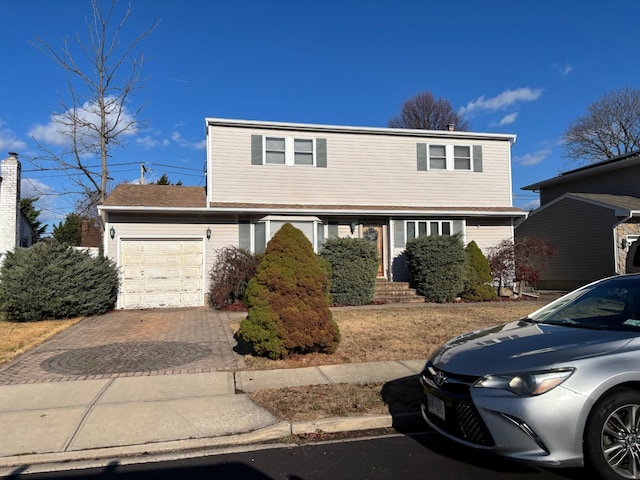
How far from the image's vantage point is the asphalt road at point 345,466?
3.73 metres

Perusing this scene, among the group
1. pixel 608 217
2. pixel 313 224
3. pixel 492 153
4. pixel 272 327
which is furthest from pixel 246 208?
pixel 608 217

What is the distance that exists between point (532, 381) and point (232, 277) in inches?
449

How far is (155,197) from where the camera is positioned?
611 inches

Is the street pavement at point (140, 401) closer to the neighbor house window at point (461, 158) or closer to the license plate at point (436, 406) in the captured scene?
the license plate at point (436, 406)

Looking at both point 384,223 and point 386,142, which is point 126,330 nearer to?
point 384,223

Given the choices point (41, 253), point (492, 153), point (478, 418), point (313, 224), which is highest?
point (492, 153)

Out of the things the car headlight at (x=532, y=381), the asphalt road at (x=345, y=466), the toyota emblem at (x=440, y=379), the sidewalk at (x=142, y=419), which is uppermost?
the car headlight at (x=532, y=381)

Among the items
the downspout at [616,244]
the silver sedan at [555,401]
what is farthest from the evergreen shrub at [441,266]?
the silver sedan at [555,401]

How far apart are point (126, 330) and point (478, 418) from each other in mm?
8895

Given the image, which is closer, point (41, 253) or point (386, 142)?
point (41, 253)

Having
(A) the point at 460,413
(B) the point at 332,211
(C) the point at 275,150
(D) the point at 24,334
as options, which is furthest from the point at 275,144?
(A) the point at 460,413

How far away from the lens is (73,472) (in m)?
3.92

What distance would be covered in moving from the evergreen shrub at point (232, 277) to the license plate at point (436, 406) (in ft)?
33.4

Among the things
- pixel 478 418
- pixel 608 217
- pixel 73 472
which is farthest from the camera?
pixel 608 217
